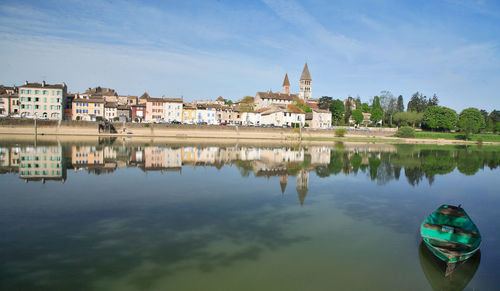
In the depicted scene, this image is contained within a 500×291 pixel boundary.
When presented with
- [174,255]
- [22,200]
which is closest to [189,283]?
[174,255]

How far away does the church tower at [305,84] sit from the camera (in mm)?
131375

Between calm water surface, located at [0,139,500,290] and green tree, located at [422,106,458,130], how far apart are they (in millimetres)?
82577

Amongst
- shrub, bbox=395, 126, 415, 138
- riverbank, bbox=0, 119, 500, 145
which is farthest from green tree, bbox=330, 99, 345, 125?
shrub, bbox=395, 126, 415, 138

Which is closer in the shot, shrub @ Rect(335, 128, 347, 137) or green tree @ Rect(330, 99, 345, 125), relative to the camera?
shrub @ Rect(335, 128, 347, 137)

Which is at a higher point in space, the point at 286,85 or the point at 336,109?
the point at 286,85

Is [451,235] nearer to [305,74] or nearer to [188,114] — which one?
[188,114]

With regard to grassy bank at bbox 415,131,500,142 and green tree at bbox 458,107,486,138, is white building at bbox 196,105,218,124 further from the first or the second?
green tree at bbox 458,107,486,138

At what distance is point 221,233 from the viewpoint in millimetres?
11250

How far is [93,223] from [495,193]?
24.7 metres

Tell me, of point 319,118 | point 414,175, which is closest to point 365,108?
point 319,118

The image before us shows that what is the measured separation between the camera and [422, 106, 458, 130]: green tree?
9443cm

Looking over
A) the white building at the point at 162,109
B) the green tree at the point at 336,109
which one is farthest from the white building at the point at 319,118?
the white building at the point at 162,109

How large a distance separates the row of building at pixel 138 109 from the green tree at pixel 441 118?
3100 centimetres

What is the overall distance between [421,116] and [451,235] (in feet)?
327
